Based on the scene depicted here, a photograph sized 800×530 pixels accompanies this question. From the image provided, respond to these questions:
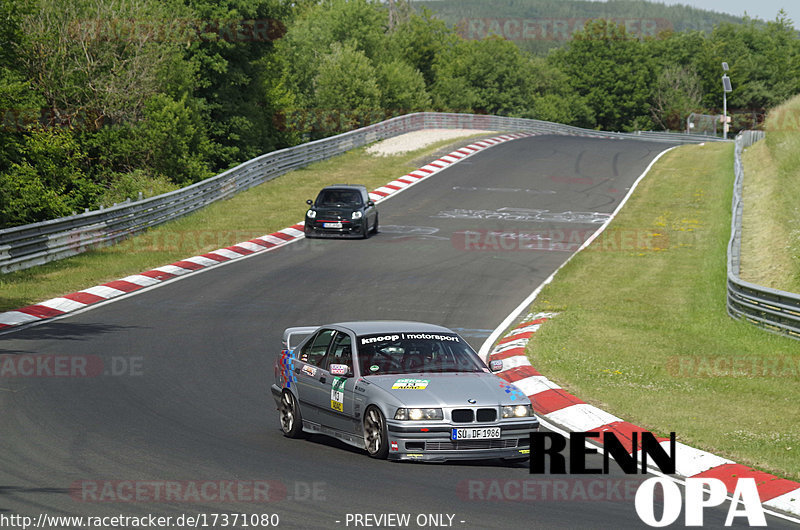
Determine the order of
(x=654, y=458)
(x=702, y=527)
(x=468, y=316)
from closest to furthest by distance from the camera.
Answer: (x=702, y=527)
(x=654, y=458)
(x=468, y=316)

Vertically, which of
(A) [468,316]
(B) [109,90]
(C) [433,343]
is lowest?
(A) [468,316]

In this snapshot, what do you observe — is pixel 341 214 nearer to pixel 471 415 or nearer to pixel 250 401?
pixel 250 401

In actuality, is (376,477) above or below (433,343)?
below

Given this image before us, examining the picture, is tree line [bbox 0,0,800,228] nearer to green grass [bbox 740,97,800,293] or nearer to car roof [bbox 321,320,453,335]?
green grass [bbox 740,97,800,293]

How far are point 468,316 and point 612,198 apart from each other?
2164cm

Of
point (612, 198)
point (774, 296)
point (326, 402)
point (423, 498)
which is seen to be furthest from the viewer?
point (612, 198)

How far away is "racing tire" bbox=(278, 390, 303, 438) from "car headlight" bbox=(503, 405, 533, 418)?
2.58m

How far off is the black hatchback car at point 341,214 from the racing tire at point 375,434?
71.9ft

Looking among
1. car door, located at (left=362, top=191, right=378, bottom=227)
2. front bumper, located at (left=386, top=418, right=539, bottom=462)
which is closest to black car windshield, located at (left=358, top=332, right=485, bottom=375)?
front bumper, located at (left=386, top=418, right=539, bottom=462)

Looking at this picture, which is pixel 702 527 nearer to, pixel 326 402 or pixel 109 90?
pixel 326 402

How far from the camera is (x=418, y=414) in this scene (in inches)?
381

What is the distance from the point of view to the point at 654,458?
33.3ft

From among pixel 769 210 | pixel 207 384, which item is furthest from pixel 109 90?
pixel 207 384

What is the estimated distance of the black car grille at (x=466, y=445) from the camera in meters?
9.60
